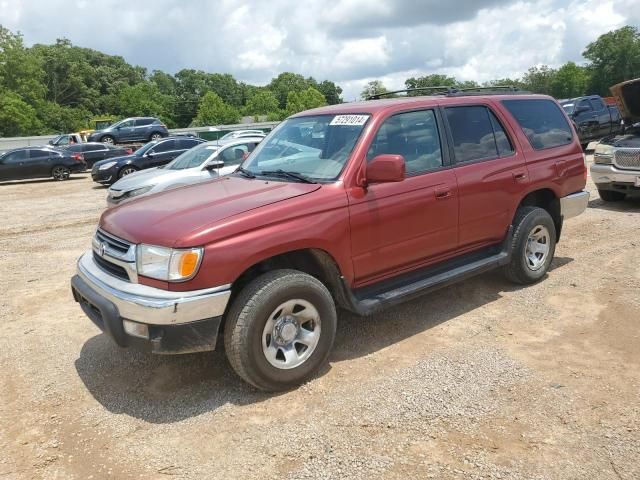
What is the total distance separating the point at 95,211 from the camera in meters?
12.2

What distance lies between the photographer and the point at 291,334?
354 cm

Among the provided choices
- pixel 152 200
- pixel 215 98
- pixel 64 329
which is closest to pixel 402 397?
pixel 152 200

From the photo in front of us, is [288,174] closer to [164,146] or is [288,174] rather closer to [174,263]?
[174,263]

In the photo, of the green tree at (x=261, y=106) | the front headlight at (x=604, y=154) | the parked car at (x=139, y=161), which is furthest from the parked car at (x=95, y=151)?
the green tree at (x=261, y=106)

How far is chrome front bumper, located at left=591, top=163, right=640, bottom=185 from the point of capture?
8594mm

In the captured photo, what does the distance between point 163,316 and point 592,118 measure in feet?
62.1

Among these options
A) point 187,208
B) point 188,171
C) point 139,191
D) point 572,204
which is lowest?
point 572,204

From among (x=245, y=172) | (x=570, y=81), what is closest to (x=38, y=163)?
(x=245, y=172)

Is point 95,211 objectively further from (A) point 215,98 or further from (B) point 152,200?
(A) point 215,98

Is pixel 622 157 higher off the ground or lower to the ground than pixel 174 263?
lower

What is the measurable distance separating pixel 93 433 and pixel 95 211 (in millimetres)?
10042

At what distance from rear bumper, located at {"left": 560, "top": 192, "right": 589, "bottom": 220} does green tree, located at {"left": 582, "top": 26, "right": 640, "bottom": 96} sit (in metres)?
95.8

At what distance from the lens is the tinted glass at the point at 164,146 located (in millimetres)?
17319

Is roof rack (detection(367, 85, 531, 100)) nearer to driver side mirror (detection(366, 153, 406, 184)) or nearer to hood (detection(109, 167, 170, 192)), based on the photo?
driver side mirror (detection(366, 153, 406, 184))
